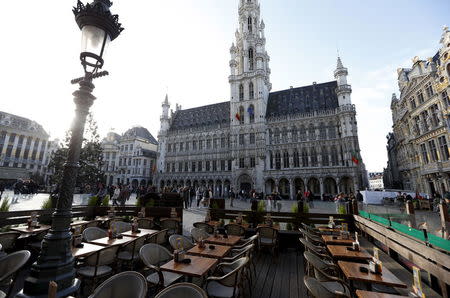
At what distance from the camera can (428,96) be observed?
939 inches

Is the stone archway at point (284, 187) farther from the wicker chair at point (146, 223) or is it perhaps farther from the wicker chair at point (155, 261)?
the wicker chair at point (155, 261)

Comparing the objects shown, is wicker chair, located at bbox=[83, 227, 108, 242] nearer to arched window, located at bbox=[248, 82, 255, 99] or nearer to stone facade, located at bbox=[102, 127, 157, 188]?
arched window, located at bbox=[248, 82, 255, 99]

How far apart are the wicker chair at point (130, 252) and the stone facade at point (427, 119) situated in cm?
2937

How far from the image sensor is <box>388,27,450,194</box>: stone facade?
824 inches

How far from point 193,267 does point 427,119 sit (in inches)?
1273

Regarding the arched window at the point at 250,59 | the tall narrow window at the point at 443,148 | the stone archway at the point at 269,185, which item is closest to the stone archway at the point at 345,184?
the stone archway at the point at 269,185

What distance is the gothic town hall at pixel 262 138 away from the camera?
104 feet

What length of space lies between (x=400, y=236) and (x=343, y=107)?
104 ft

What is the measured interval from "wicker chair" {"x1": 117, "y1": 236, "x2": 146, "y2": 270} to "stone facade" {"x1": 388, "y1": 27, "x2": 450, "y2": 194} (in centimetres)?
2937

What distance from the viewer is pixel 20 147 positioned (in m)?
49.2

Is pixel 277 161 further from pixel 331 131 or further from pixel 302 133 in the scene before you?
pixel 331 131

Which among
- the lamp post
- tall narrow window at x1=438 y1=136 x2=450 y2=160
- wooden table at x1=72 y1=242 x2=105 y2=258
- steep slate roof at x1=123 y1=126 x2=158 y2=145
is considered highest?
steep slate roof at x1=123 y1=126 x2=158 y2=145

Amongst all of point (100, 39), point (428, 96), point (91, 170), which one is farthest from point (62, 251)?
point (428, 96)

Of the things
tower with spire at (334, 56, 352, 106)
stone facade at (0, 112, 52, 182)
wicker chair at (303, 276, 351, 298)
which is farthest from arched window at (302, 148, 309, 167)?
stone facade at (0, 112, 52, 182)
